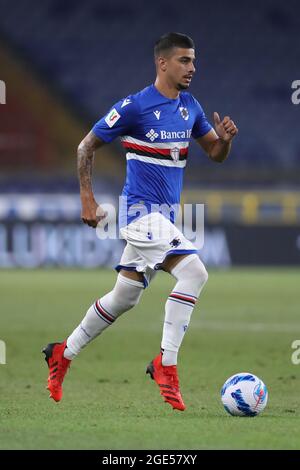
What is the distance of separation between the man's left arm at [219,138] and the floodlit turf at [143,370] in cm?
162

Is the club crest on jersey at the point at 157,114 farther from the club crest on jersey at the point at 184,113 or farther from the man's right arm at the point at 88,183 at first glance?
the man's right arm at the point at 88,183

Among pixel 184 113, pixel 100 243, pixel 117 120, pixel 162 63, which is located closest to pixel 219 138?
pixel 184 113

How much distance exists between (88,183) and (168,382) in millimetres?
1299

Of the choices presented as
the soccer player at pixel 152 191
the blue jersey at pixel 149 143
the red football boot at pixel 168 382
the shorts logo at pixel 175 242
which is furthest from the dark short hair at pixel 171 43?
the red football boot at pixel 168 382

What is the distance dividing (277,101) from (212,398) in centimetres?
2175

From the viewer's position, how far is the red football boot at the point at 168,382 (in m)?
6.53

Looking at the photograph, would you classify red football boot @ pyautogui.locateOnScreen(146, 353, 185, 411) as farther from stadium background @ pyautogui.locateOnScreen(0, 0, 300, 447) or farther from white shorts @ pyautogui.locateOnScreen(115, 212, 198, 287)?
stadium background @ pyautogui.locateOnScreen(0, 0, 300, 447)

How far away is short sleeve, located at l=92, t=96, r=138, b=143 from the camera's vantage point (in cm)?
689

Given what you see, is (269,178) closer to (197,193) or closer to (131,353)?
(197,193)

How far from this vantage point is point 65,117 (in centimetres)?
2828

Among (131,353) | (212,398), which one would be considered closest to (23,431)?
(212,398)

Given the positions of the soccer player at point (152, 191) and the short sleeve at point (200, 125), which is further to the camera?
the short sleeve at point (200, 125)

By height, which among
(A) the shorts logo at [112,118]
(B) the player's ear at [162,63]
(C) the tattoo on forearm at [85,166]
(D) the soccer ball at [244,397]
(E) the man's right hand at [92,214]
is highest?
(B) the player's ear at [162,63]

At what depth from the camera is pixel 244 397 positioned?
20.7 feet
